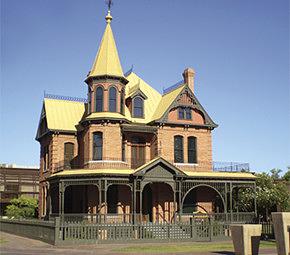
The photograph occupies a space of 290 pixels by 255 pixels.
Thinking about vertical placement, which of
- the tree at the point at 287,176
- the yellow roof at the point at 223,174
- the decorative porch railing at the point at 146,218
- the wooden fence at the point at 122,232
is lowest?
the wooden fence at the point at 122,232

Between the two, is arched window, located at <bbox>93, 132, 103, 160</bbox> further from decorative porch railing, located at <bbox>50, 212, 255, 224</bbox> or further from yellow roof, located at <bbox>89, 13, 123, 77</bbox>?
yellow roof, located at <bbox>89, 13, 123, 77</bbox>

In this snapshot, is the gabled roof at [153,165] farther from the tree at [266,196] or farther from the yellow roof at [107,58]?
the yellow roof at [107,58]

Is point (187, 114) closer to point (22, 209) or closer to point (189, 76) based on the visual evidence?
point (189, 76)

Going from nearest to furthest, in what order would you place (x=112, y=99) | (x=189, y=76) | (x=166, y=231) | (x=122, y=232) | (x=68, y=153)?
1. (x=122, y=232)
2. (x=166, y=231)
3. (x=112, y=99)
4. (x=68, y=153)
5. (x=189, y=76)

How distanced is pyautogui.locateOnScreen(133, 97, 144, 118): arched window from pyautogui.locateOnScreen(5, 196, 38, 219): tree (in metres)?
16.4

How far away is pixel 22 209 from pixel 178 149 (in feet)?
62.6

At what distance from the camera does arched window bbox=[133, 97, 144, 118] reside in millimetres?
35531

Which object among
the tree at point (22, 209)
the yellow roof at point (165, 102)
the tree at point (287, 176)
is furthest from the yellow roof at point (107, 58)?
the tree at point (287, 176)

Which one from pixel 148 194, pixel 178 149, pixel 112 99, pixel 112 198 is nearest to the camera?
pixel 112 198

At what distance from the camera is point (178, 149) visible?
34.8 metres

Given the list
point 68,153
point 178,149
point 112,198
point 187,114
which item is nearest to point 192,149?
point 178,149

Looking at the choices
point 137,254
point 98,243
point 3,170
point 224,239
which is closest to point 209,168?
point 224,239

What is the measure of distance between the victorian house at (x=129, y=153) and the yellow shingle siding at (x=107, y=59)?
8 cm

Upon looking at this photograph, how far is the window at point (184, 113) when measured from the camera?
3512cm
